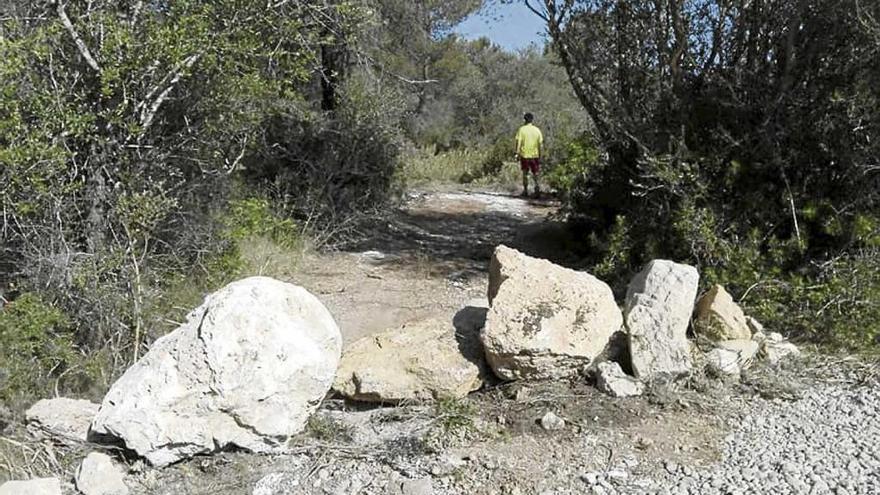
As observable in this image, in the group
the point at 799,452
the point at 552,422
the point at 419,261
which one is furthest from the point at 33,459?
the point at 419,261

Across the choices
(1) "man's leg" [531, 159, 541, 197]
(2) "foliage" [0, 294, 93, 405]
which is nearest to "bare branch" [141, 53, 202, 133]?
(2) "foliage" [0, 294, 93, 405]

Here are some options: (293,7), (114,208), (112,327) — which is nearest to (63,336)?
(112,327)

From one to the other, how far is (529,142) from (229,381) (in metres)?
10.5

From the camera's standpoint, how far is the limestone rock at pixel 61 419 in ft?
16.6

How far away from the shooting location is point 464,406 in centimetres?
544

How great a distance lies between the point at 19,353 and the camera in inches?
228

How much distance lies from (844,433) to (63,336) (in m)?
4.97

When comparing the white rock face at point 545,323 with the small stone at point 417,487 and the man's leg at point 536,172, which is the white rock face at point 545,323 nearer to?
the small stone at point 417,487

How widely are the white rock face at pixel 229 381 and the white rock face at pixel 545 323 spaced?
109cm

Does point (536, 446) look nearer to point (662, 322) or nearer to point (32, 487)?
point (662, 322)

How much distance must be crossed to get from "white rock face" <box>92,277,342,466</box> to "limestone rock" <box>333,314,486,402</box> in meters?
0.58

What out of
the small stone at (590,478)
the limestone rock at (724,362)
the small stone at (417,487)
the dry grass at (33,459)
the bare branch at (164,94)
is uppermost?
the bare branch at (164,94)

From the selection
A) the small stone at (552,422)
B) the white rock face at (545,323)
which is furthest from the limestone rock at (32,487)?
the small stone at (552,422)

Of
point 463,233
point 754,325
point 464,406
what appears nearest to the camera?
point 464,406
